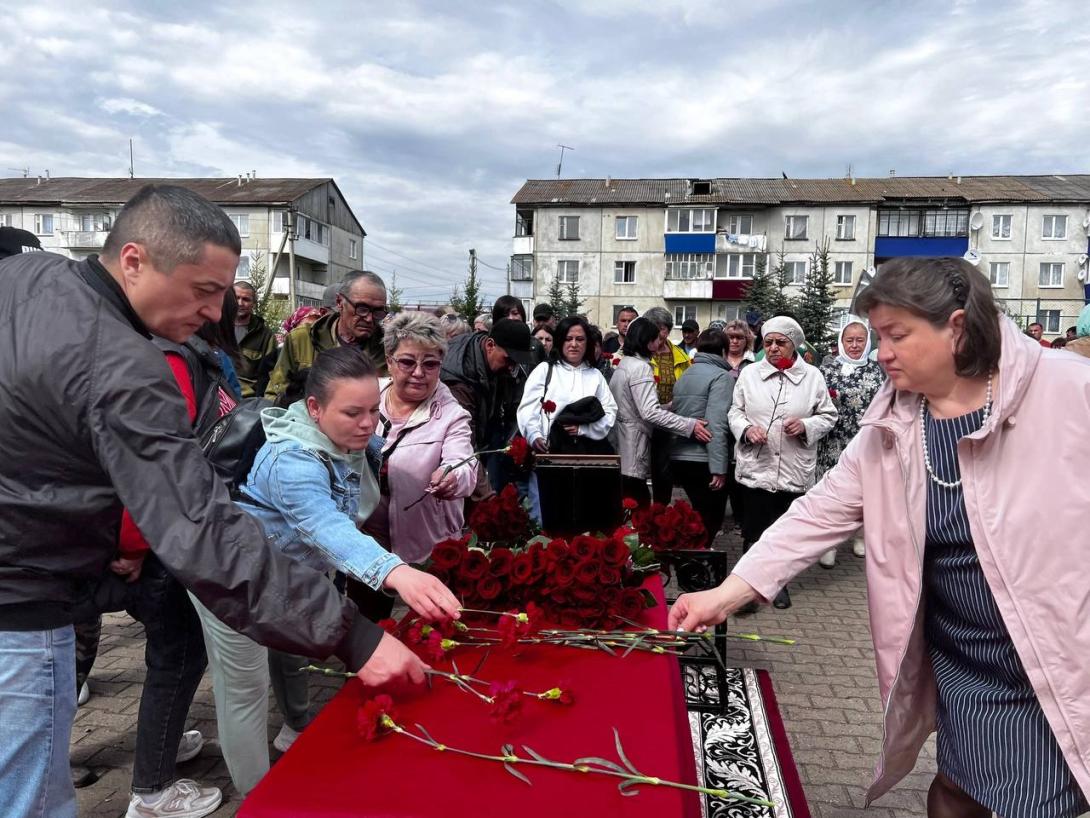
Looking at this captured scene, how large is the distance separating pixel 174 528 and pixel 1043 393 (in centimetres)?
209

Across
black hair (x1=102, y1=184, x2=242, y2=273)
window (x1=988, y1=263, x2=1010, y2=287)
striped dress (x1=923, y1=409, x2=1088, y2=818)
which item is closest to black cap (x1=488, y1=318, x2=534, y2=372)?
striped dress (x1=923, y1=409, x2=1088, y2=818)

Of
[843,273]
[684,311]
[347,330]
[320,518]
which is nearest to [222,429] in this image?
[320,518]

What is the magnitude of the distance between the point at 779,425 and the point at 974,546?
143 inches

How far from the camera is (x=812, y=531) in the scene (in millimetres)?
2439

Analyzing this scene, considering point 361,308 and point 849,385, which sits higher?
point 361,308

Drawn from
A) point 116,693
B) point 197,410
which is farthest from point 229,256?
point 116,693

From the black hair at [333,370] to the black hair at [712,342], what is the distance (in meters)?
4.49

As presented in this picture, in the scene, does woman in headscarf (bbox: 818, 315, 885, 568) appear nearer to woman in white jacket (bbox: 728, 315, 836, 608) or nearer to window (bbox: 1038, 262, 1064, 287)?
woman in white jacket (bbox: 728, 315, 836, 608)

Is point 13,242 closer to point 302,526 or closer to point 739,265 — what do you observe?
point 302,526

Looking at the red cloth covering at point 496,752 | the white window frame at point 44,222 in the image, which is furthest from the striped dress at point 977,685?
the white window frame at point 44,222

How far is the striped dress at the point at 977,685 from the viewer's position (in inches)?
77.5

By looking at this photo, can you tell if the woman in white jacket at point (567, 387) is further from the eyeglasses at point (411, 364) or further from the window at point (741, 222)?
the window at point (741, 222)

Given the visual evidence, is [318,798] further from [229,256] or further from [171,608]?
[171,608]

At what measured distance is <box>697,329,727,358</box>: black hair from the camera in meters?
6.73
